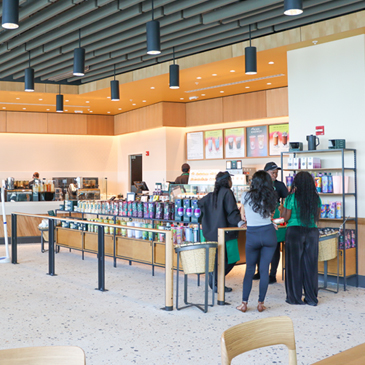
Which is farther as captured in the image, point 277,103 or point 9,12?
point 277,103

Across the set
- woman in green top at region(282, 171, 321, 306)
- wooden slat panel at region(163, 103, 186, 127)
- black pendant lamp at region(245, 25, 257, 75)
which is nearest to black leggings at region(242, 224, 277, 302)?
woman in green top at region(282, 171, 321, 306)

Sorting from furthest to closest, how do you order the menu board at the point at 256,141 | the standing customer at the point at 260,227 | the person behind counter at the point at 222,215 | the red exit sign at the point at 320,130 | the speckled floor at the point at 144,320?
the menu board at the point at 256,141
the red exit sign at the point at 320,130
the person behind counter at the point at 222,215
the standing customer at the point at 260,227
the speckled floor at the point at 144,320

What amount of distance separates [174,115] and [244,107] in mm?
2089

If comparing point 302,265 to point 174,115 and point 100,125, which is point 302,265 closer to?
point 174,115

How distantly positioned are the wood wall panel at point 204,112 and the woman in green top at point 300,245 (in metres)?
6.34

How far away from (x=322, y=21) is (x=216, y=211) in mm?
A: 2996

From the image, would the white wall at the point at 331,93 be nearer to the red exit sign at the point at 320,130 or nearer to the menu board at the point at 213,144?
the red exit sign at the point at 320,130

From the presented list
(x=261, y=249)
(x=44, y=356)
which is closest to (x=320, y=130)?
(x=261, y=249)

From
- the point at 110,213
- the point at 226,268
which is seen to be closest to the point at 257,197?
the point at 226,268

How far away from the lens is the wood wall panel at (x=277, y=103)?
9969mm

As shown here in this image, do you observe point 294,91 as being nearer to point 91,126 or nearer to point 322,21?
point 322,21

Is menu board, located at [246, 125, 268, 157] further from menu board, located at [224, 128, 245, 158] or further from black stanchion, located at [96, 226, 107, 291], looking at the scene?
black stanchion, located at [96, 226, 107, 291]

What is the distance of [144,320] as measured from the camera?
4.64 m

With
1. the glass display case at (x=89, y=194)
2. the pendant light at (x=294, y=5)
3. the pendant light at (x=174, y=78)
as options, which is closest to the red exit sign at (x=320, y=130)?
the pendant light at (x=174, y=78)
